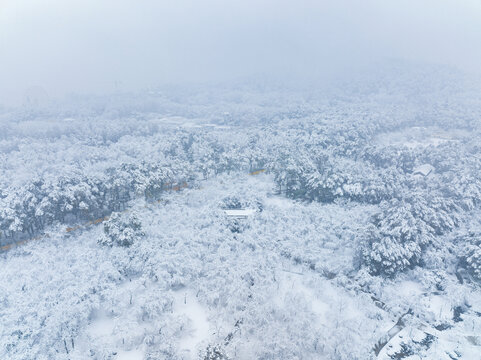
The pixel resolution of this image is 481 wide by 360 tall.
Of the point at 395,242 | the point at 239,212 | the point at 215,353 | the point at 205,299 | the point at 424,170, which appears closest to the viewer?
the point at 215,353

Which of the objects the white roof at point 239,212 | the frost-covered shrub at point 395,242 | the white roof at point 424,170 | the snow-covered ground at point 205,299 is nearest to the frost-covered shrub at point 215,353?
the snow-covered ground at point 205,299

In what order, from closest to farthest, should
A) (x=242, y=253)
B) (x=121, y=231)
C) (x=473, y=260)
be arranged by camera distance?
(x=473, y=260) → (x=242, y=253) → (x=121, y=231)

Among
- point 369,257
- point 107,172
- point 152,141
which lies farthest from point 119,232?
point 152,141

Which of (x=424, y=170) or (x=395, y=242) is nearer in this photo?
(x=395, y=242)

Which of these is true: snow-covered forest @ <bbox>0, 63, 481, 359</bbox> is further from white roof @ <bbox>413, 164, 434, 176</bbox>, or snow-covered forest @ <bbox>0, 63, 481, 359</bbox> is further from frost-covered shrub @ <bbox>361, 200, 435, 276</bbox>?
white roof @ <bbox>413, 164, 434, 176</bbox>

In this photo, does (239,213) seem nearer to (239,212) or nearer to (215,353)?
(239,212)

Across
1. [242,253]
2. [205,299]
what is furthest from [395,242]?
[205,299]

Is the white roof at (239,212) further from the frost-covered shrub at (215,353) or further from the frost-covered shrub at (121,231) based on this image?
the frost-covered shrub at (215,353)

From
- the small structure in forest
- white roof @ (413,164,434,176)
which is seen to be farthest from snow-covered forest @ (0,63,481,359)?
the small structure in forest

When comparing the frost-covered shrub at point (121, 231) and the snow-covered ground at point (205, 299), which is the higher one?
the frost-covered shrub at point (121, 231)

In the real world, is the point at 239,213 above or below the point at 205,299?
above
